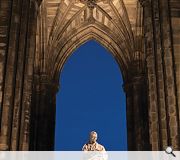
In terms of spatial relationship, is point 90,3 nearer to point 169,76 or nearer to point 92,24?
point 92,24

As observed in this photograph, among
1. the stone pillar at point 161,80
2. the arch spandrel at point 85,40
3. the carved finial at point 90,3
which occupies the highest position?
the carved finial at point 90,3

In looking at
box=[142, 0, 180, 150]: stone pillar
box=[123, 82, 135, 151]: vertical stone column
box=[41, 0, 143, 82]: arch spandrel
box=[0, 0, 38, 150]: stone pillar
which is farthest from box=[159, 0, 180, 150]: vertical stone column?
box=[41, 0, 143, 82]: arch spandrel

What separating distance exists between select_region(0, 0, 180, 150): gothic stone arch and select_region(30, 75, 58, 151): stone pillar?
0.04 metres

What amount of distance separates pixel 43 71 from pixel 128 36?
435 cm

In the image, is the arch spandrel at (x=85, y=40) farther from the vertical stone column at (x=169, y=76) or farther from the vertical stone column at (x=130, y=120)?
the vertical stone column at (x=169, y=76)

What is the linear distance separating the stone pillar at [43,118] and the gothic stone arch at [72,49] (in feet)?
0.14

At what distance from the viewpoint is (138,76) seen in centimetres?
2284

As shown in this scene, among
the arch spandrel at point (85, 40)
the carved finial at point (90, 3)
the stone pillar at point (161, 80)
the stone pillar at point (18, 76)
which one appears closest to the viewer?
the stone pillar at point (161, 80)

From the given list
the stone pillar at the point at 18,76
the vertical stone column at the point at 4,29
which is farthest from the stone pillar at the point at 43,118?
the vertical stone column at the point at 4,29

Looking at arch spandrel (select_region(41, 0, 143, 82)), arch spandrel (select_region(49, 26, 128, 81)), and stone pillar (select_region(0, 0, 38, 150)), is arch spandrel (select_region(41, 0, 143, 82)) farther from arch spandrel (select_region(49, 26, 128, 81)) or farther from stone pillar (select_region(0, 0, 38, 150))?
stone pillar (select_region(0, 0, 38, 150))

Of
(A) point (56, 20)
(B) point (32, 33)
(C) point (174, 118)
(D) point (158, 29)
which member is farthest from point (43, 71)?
(C) point (174, 118)

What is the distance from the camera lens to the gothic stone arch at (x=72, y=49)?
13750mm

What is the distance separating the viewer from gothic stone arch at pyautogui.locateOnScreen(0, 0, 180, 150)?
13750 millimetres

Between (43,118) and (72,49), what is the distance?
13.9 ft
